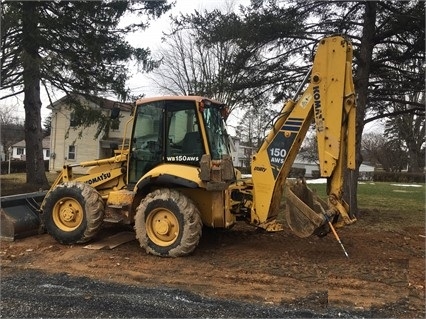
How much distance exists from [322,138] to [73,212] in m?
4.34

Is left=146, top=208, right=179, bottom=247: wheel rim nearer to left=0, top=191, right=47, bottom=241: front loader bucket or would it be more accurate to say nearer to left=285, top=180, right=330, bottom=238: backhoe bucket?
left=285, top=180, right=330, bottom=238: backhoe bucket

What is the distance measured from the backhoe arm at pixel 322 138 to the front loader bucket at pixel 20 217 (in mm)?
4285

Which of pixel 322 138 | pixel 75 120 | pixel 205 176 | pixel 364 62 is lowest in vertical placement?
pixel 205 176

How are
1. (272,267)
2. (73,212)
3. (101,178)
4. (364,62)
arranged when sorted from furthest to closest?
(364,62), (101,178), (73,212), (272,267)

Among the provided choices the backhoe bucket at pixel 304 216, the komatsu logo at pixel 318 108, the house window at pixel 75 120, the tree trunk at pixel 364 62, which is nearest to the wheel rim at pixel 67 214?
the backhoe bucket at pixel 304 216

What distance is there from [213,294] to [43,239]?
4342 millimetres

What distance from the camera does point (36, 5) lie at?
43.2ft

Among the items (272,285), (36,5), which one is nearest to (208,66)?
(36,5)

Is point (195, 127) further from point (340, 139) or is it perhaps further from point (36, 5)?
point (36, 5)

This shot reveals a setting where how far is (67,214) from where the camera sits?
7.74 m

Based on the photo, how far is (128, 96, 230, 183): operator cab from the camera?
7.24 m

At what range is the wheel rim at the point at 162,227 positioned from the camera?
6.95m

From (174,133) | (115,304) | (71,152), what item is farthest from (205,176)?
(71,152)

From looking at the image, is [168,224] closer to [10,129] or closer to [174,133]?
[174,133]
